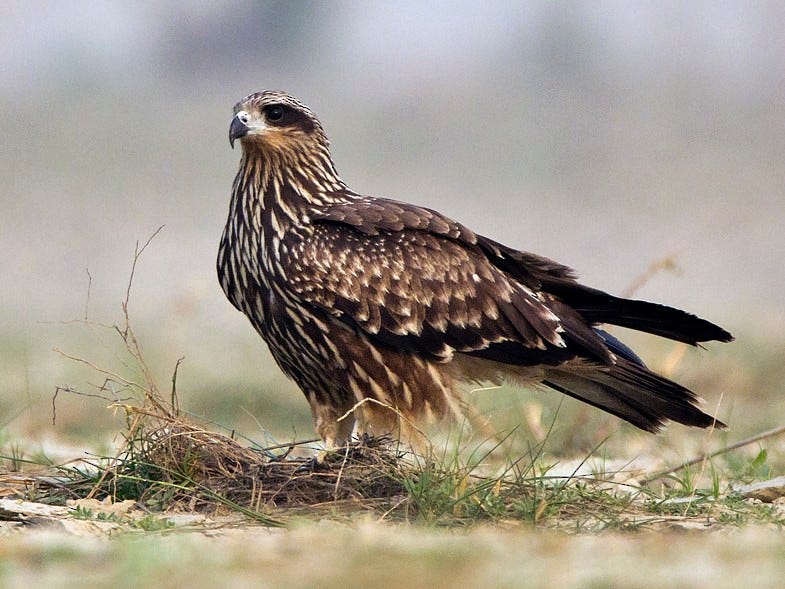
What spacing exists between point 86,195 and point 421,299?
2095cm

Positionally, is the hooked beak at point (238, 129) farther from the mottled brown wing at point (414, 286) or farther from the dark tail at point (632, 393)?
the dark tail at point (632, 393)

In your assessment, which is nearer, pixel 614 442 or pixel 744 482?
pixel 744 482

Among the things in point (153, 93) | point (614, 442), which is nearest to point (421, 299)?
point (614, 442)

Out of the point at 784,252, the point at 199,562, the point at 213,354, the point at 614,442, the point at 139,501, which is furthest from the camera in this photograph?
the point at 784,252

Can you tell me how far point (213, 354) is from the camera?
14.1 meters

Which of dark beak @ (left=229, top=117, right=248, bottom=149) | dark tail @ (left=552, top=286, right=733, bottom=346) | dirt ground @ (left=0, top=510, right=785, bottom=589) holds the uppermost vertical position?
dark beak @ (left=229, top=117, right=248, bottom=149)

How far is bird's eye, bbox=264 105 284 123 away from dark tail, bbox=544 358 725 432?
64.6 inches

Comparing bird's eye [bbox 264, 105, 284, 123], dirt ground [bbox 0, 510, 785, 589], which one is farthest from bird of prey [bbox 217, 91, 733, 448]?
dirt ground [bbox 0, 510, 785, 589]

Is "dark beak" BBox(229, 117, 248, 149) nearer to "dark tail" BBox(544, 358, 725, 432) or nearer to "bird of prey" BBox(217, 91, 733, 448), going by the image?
"bird of prey" BBox(217, 91, 733, 448)

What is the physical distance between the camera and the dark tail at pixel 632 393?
636cm

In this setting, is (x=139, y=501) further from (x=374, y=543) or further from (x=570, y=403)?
(x=570, y=403)

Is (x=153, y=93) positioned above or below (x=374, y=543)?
above

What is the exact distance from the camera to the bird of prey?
241 inches

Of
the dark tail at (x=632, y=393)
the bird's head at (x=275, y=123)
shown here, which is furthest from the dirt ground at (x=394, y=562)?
the bird's head at (x=275, y=123)
